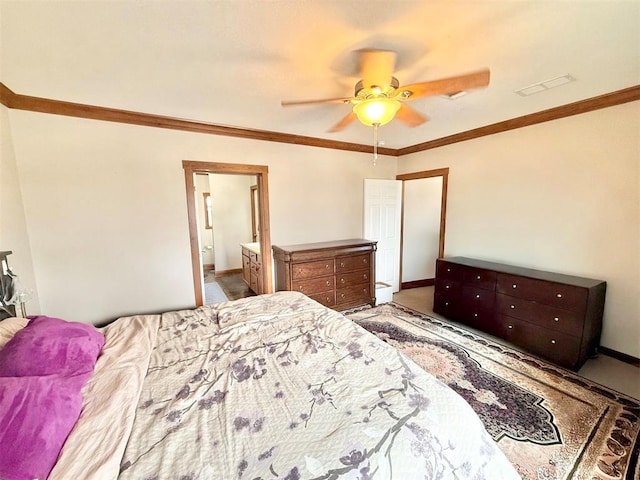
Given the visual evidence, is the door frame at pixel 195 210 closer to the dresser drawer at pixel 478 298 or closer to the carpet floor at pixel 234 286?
the carpet floor at pixel 234 286

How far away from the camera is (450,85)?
1.62m

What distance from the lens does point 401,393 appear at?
3.86 feet

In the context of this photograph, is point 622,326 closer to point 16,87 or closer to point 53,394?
point 53,394

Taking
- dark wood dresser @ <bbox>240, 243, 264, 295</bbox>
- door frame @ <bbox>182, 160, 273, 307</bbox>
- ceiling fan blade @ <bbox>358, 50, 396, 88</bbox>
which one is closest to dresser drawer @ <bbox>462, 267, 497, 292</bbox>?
ceiling fan blade @ <bbox>358, 50, 396, 88</bbox>

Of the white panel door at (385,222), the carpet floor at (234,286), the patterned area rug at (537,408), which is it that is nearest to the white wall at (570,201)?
the patterned area rug at (537,408)

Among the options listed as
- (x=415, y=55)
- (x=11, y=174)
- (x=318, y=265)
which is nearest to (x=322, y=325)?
(x=318, y=265)

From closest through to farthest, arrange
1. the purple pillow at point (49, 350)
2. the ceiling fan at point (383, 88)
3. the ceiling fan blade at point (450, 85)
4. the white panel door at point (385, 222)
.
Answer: the purple pillow at point (49, 350), the ceiling fan blade at point (450, 85), the ceiling fan at point (383, 88), the white panel door at point (385, 222)

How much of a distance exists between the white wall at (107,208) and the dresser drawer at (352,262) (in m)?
1.70

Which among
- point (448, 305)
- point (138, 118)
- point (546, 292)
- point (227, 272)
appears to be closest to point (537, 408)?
point (546, 292)

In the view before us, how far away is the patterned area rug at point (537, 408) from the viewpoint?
1532 millimetres

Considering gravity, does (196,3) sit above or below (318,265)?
above

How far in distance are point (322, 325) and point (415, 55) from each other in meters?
1.95

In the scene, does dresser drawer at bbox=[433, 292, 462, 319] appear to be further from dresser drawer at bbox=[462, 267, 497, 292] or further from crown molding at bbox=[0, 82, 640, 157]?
crown molding at bbox=[0, 82, 640, 157]

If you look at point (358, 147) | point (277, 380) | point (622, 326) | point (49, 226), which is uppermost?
point (358, 147)
